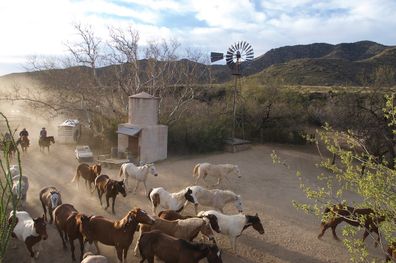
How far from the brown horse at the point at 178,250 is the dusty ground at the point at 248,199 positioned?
137 cm

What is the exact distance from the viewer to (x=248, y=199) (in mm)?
14359

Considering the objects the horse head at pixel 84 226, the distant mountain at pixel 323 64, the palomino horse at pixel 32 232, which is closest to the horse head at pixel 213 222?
the horse head at pixel 84 226

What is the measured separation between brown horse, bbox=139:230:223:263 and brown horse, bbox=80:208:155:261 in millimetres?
538

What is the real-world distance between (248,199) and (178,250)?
278 inches

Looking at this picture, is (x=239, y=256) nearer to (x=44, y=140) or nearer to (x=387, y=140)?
(x=387, y=140)

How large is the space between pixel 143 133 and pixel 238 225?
35.4 ft

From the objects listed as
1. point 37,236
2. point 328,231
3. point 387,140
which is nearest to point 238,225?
point 328,231

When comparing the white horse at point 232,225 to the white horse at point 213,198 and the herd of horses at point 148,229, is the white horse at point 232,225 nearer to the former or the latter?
the herd of horses at point 148,229

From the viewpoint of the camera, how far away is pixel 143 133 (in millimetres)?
19344

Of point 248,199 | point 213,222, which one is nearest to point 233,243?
point 213,222

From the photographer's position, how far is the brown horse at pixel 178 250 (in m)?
7.71

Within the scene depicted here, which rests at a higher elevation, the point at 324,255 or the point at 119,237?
the point at 119,237

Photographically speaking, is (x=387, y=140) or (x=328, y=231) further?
(x=387, y=140)

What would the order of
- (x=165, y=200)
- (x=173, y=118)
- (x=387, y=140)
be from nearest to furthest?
(x=165, y=200) < (x=387, y=140) < (x=173, y=118)
